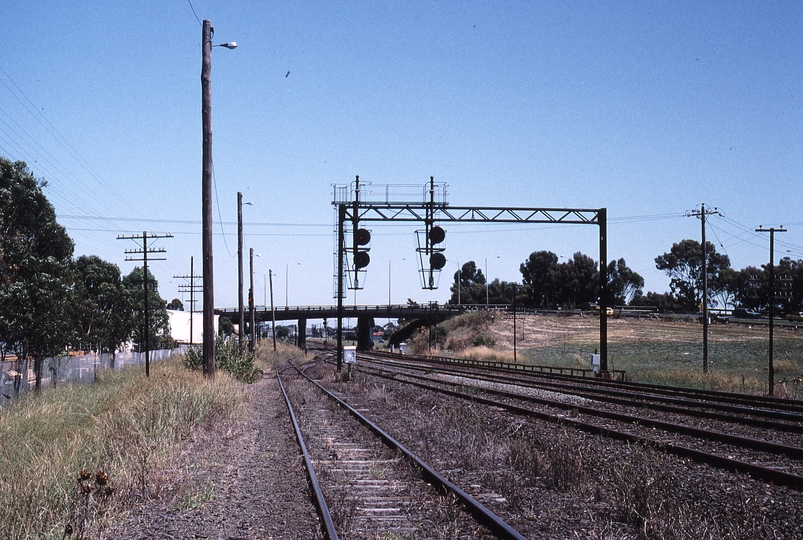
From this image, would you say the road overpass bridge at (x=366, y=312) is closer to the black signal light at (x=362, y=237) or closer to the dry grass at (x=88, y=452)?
the black signal light at (x=362, y=237)

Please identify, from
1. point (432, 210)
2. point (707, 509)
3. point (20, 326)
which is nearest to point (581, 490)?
point (707, 509)

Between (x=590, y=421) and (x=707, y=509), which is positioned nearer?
(x=707, y=509)

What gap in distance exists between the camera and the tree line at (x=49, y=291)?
30.2 metres

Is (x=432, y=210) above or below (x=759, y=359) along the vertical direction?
above

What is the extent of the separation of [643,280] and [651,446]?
486ft

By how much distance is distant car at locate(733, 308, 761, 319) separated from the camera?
112562mm

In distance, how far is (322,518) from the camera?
8.02 m

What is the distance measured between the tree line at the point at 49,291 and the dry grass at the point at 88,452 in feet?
31.2

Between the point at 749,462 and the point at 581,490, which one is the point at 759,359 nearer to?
the point at 749,462

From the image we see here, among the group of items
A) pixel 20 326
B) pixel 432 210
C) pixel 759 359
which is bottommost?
pixel 759 359

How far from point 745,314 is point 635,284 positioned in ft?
126

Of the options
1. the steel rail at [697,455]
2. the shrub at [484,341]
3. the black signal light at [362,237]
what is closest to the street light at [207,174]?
the black signal light at [362,237]

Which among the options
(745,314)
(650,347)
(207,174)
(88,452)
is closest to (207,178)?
(207,174)

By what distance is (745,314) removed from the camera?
11519cm
